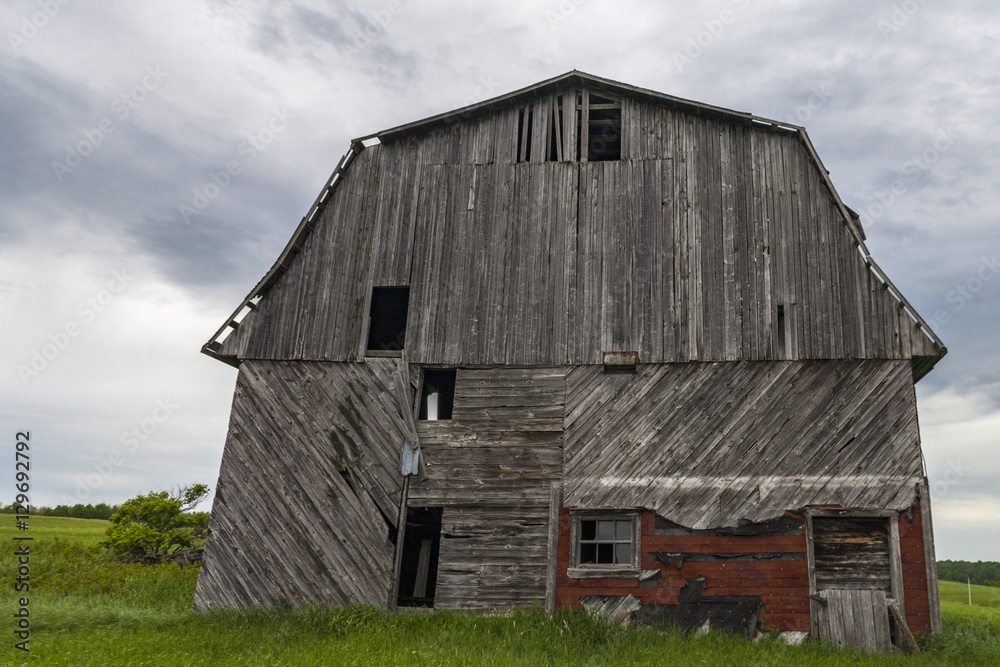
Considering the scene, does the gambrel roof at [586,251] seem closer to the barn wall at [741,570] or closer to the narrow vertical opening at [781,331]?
the narrow vertical opening at [781,331]

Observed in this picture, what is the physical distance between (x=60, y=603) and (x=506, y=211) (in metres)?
12.1

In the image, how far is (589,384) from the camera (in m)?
13.8

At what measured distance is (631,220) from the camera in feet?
47.8

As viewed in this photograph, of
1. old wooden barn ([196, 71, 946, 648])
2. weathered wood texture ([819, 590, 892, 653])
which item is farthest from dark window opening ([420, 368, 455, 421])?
weathered wood texture ([819, 590, 892, 653])

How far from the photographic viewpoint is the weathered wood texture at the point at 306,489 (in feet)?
43.9

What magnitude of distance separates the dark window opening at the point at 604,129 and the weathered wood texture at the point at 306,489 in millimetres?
6684

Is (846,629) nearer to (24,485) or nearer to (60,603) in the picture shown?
(24,485)

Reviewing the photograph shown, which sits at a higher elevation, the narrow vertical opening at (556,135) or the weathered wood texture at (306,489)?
the narrow vertical opening at (556,135)

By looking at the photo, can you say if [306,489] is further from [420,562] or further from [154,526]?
[154,526]

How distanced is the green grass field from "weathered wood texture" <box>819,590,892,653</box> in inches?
20.0

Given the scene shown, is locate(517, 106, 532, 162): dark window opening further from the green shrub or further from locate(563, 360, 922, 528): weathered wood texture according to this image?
the green shrub

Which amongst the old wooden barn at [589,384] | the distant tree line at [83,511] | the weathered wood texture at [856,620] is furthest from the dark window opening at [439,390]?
the distant tree line at [83,511]

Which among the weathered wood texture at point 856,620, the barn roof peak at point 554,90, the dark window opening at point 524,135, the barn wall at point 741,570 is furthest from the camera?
the dark window opening at point 524,135

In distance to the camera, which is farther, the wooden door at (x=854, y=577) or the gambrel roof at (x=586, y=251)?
the gambrel roof at (x=586, y=251)
